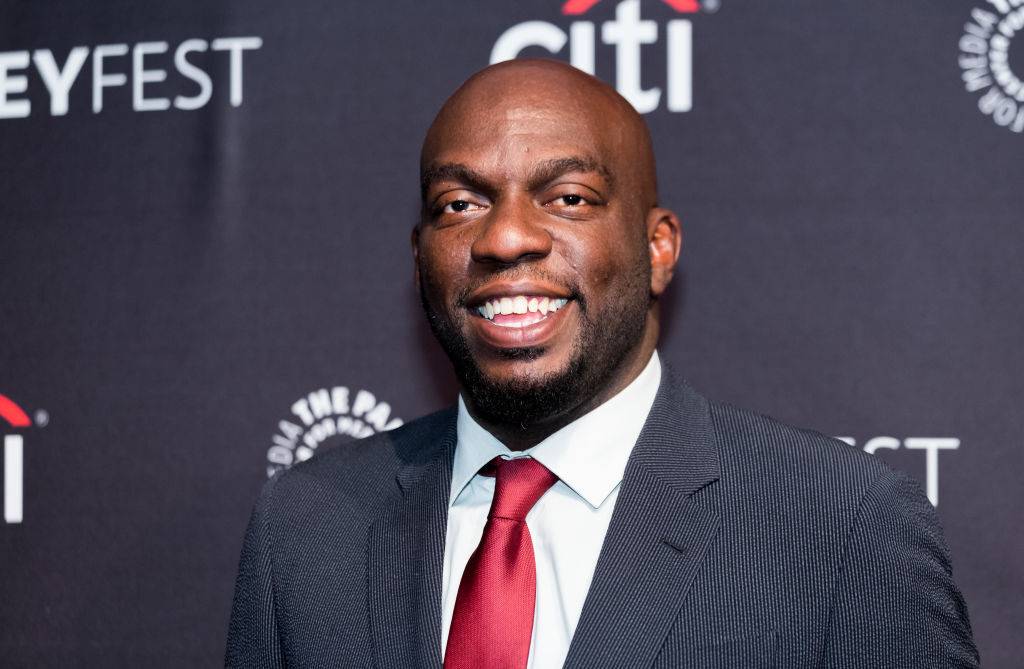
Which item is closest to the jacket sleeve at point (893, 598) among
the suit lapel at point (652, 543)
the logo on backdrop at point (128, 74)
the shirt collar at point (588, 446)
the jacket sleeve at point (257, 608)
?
the suit lapel at point (652, 543)

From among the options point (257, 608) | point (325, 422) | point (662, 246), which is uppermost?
point (662, 246)

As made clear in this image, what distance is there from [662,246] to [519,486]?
1.44ft

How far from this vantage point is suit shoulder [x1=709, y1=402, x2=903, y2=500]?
1310 millimetres

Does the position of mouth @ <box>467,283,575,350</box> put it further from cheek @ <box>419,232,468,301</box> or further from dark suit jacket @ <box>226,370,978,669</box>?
dark suit jacket @ <box>226,370,978,669</box>

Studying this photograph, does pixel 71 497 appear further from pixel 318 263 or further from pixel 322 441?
pixel 318 263

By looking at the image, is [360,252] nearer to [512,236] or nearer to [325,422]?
[325,422]

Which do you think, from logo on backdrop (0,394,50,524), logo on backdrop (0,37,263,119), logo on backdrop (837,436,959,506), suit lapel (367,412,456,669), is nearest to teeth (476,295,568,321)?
suit lapel (367,412,456,669)

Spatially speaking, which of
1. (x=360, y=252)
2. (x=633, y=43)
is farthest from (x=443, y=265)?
(x=633, y=43)

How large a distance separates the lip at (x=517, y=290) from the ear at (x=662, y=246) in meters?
0.23

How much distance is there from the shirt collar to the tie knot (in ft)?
0.05

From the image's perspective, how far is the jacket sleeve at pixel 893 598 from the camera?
1.23 m

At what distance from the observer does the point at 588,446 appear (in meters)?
1.38

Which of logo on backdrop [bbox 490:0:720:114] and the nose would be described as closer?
the nose

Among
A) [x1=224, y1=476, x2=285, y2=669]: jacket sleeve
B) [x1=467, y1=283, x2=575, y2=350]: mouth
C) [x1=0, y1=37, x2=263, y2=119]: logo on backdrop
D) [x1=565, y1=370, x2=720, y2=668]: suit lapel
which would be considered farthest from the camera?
[x1=0, y1=37, x2=263, y2=119]: logo on backdrop
